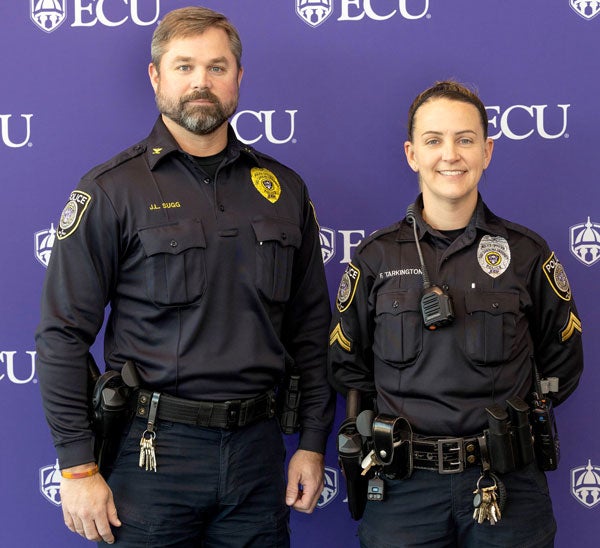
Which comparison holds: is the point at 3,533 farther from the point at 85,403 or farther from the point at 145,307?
the point at 145,307

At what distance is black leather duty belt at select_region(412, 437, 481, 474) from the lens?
184 centimetres

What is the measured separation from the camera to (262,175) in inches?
84.2

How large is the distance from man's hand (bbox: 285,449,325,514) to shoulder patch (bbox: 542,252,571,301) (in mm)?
748

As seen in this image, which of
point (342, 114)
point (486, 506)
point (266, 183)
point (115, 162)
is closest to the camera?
point (486, 506)

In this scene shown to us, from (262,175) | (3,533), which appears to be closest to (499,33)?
(262,175)

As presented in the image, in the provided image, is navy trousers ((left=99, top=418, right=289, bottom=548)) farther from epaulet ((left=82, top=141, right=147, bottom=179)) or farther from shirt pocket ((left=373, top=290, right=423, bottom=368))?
epaulet ((left=82, top=141, right=147, bottom=179))

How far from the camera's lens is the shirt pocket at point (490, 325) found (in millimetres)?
1883

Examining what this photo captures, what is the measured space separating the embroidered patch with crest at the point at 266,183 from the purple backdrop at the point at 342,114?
1.22 ft

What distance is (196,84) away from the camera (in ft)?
6.53

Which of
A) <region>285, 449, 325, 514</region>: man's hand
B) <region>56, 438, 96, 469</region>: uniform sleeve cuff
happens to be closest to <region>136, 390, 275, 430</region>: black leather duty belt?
<region>56, 438, 96, 469</region>: uniform sleeve cuff

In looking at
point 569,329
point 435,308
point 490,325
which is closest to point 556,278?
point 569,329

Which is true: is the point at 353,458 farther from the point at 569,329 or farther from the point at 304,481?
the point at 569,329

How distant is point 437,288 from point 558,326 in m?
0.37

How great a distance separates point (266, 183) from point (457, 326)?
2.05ft
